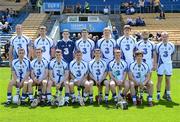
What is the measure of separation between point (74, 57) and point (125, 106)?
204 centimetres

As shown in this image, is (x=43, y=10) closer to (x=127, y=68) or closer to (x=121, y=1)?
(x=121, y=1)

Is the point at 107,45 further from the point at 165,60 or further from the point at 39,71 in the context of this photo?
the point at 39,71

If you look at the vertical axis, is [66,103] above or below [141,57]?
below

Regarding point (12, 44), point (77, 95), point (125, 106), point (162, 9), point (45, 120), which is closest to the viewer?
point (45, 120)

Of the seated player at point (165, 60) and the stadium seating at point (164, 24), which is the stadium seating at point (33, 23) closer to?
the stadium seating at point (164, 24)

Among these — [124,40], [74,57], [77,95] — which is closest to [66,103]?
[77,95]

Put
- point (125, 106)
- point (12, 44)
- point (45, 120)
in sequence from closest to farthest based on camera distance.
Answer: point (45, 120) < point (125, 106) < point (12, 44)

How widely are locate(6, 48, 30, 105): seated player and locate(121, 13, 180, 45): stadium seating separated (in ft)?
64.6

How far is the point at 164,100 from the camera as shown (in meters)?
13.3

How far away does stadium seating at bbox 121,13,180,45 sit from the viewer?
32.9 metres

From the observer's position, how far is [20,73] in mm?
12672

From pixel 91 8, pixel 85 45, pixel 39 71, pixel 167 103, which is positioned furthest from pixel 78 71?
pixel 91 8

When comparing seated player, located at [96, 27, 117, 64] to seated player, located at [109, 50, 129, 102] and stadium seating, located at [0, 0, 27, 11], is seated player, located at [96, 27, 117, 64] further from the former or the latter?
stadium seating, located at [0, 0, 27, 11]

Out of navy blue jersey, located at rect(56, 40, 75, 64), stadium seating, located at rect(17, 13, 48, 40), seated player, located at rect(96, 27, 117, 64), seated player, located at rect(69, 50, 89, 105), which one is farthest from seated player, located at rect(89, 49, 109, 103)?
stadium seating, located at rect(17, 13, 48, 40)
